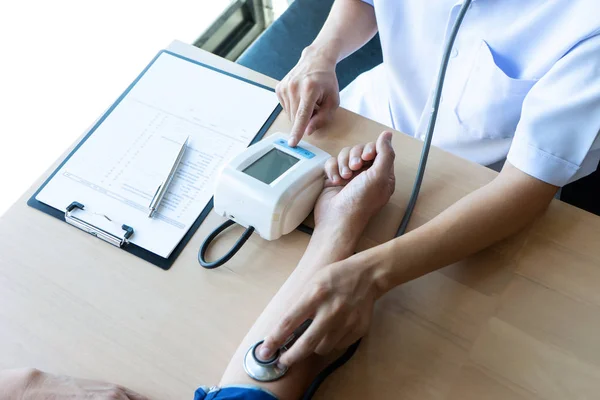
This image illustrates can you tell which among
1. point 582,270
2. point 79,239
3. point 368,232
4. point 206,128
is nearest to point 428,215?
point 368,232

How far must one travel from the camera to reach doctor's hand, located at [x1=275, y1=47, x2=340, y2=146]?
76 centimetres

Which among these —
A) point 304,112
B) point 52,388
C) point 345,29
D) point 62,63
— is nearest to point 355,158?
point 304,112

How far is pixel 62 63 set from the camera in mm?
1597

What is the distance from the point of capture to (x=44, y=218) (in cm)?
70

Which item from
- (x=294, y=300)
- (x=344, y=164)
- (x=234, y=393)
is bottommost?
(x=234, y=393)

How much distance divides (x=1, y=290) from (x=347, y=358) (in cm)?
45

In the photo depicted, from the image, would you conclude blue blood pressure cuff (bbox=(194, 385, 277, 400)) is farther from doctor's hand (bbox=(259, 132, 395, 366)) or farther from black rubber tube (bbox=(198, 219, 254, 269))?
black rubber tube (bbox=(198, 219, 254, 269))

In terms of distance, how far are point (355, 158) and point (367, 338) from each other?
25 cm

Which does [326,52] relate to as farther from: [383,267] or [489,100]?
[383,267]

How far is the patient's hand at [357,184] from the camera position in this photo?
2.21ft

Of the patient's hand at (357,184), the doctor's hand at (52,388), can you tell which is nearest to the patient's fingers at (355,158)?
the patient's hand at (357,184)

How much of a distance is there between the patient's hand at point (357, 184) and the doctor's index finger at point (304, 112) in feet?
0.23

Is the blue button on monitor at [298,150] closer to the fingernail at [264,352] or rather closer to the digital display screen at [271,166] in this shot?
the digital display screen at [271,166]

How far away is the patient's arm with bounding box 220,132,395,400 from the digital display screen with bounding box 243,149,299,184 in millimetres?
68
